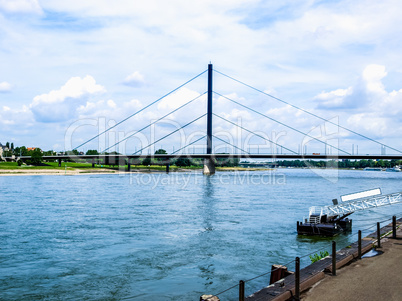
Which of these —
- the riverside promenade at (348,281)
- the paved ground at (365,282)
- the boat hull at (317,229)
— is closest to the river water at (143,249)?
the boat hull at (317,229)

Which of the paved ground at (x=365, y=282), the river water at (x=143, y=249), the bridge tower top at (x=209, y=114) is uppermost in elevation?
the bridge tower top at (x=209, y=114)

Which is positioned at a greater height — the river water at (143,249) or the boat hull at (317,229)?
the boat hull at (317,229)

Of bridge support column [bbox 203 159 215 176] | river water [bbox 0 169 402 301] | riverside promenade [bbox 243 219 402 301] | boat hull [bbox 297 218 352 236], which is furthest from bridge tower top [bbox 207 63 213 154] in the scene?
riverside promenade [bbox 243 219 402 301]

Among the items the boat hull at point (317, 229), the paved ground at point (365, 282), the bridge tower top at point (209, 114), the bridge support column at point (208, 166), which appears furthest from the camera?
the bridge support column at point (208, 166)

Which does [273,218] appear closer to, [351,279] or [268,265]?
[268,265]

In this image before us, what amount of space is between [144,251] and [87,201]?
25.1 meters

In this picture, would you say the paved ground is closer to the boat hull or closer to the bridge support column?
the boat hull

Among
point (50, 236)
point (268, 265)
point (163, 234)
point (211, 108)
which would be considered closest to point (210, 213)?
point (163, 234)

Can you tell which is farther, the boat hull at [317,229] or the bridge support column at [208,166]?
the bridge support column at [208,166]

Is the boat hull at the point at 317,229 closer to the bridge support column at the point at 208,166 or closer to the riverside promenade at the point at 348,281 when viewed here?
the riverside promenade at the point at 348,281

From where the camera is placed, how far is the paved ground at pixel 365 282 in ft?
31.3

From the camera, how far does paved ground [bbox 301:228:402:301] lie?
9.53m

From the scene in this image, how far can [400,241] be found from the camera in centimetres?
1584

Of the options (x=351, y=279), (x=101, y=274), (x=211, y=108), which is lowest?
(x=101, y=274)
